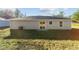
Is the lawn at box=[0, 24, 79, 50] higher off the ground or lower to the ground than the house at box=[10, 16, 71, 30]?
lower

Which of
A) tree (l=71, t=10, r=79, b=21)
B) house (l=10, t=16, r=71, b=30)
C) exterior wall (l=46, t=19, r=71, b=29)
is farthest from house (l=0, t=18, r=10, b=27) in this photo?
tree (l=71, t=10, r=79, b=21)

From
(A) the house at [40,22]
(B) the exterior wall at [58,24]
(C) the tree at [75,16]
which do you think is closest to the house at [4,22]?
(A) the house at [40,22]

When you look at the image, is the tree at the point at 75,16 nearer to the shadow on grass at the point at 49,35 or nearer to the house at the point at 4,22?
the shadow on grass at the point at 49,35

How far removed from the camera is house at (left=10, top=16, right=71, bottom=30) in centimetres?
276

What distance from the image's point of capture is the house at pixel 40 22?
2.76m

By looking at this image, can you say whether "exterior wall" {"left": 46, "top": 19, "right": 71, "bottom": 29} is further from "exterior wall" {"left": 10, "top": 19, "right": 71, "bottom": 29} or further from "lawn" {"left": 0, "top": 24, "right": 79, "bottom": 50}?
"lawn" {"left": 0, "top": 24, "right": 79, "bottom": 50}

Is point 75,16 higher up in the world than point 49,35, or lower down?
higher up

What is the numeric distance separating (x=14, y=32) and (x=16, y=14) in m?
0.16

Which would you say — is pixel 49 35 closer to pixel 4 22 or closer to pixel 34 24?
pixel 34 24

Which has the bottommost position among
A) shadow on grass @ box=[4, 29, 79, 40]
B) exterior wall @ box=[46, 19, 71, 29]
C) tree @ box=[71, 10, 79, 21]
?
shadow on grass @ box=[4, 29, 79, 40]

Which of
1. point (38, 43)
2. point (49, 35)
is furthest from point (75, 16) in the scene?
point (38, 43)

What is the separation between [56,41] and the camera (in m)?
2.78

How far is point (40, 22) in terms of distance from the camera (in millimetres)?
2781
